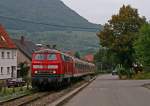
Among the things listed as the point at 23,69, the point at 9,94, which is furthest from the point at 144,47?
the point at 23,69

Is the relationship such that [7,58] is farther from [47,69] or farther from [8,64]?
[47,69]

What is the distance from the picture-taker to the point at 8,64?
8100 cm

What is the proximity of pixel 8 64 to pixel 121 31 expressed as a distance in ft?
61.5

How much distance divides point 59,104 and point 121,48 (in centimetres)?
5722

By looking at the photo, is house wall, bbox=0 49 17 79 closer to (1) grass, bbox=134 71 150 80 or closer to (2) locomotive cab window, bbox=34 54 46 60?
(1) grass, bbox=134 71 150 80

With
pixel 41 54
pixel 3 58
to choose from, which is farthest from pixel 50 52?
pixel 3 58

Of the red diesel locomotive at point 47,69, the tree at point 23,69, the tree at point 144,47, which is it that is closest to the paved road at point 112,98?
the red diesel locomotive at point 47,69

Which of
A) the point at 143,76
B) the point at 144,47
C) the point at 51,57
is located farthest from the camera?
the point at 143,76

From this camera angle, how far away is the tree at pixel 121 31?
262ft

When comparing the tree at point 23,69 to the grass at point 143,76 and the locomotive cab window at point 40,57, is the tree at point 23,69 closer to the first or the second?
the grass at point 143,76

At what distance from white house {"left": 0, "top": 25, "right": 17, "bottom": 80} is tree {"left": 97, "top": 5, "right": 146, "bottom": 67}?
14.5 m

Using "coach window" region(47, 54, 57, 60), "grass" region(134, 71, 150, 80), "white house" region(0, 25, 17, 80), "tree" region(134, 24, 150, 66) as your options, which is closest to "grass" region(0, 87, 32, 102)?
"coach window" region(47, 54, 57, 60)

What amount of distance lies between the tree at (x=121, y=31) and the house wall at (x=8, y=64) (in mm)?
14544

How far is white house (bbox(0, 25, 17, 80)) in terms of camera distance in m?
78.5
